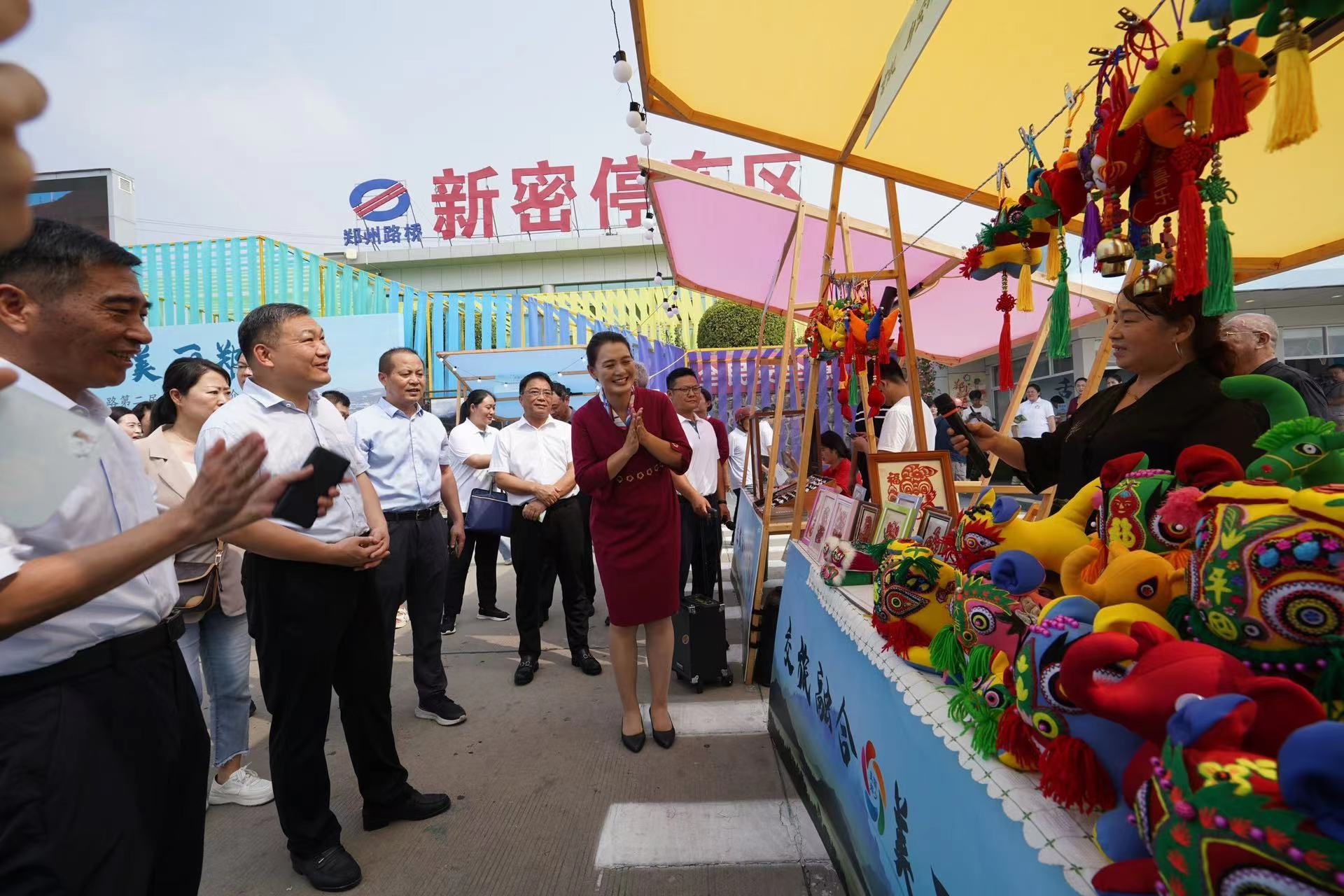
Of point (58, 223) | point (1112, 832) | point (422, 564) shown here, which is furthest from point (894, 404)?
point (58, 223)

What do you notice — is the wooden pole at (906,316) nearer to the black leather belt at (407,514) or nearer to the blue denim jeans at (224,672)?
the black leather belt at (407,514)

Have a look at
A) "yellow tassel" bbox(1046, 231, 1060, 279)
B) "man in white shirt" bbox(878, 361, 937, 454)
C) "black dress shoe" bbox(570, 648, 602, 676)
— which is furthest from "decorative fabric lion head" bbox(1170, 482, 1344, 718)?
"black dress shoe" bbox(570, 648, 602, 676)

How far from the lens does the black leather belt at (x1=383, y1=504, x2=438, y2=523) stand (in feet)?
9.55

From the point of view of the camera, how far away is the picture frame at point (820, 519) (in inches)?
110

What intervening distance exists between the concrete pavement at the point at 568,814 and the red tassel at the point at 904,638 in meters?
0.97

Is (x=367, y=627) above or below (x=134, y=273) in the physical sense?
below

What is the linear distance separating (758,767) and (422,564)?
170cm

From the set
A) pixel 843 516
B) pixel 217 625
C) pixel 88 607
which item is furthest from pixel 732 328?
pixel 88 607

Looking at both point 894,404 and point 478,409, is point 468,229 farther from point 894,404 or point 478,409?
point 894,404

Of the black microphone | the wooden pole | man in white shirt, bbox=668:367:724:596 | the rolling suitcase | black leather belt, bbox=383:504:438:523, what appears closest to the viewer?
the black microphone

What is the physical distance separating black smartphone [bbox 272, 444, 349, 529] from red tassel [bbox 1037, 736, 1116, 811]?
124 cm

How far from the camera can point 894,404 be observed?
4.01 m

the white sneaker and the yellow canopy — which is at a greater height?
the yellow canopy

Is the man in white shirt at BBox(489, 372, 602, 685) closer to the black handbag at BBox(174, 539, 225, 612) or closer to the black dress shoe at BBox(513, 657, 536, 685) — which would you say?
the black dress shoe at BBox(513, 657, 536, 685)
